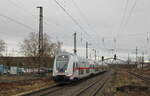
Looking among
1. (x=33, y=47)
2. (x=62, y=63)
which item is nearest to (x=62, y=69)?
(x=62, y=63)

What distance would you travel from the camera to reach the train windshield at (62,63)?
29.9 m

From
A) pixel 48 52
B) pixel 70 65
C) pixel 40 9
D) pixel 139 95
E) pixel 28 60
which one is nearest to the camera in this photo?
pixel 139 95

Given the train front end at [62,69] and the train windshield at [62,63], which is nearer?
the train front end at [62,69]

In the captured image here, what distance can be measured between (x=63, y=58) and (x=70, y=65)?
3.73 feet

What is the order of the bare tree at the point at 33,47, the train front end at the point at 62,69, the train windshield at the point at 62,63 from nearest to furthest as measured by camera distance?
1. the train front end at the point at 62,69
2. the train windshield at the point at 62,63
3. the bare tree at the point at 33,47

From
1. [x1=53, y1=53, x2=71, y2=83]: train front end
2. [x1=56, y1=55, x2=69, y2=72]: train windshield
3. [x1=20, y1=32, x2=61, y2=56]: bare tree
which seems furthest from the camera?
[x1=20, y1=32, x2=61, y2=56]: bare tree

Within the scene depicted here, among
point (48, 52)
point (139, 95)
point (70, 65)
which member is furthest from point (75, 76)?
point (48, 52)


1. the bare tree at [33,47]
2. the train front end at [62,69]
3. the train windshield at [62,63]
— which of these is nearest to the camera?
the train front end at [62,69]

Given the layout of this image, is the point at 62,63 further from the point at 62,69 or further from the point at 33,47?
the point at 33,47

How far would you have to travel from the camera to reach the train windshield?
29.9 m

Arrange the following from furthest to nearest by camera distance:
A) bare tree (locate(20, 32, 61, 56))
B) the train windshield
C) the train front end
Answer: bare tree (locate(20, 32, 61, 56)) < the train windshield < the train front end

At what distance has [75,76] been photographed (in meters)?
31.3

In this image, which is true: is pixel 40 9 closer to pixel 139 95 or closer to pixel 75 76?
pixel 75 76

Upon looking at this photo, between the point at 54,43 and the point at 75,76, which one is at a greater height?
A: the point at 54,43
